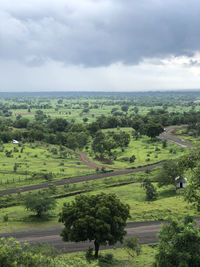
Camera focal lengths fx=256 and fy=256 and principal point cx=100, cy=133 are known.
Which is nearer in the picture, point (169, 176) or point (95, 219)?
point (95, 219)

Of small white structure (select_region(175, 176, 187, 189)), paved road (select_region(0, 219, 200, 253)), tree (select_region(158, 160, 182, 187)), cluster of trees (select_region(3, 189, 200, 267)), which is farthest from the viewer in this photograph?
small white structure (select_region(175, 176, 187, 189))

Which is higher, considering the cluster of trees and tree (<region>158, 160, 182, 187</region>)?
the cluster of trees

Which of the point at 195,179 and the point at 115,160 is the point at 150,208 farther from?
the point at 115,160

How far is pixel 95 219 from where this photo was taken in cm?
3114

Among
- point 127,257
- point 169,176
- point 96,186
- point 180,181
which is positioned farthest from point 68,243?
point 180,181

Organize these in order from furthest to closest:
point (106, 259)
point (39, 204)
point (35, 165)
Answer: point (35, 165), point (39, 204), point (106, 259)

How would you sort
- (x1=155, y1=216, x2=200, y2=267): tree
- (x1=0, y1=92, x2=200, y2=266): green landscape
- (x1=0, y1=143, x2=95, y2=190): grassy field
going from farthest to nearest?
(x1=0, y1=143, x2=95, y2=190): grassy field < (x1=0, y1=92, x2=200, y2=266): green landscape < (x1=155, y1=216, x2=200, y2=267): tree

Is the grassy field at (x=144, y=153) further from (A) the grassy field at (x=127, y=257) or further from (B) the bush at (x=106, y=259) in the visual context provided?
(B) the bush at (x=106, y=259)

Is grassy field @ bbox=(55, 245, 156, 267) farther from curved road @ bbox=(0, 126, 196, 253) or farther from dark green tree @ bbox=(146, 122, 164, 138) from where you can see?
dark green tree @ bbox=(146, 122, 164, 138)

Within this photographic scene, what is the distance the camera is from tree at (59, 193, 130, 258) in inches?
1215

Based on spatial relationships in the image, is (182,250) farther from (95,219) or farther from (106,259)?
(106,259)

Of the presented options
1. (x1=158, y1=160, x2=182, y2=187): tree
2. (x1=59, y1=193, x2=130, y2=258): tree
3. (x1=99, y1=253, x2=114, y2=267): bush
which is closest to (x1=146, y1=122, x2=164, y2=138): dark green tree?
(x1=158, y1=160, x2=182, y2=187): tree

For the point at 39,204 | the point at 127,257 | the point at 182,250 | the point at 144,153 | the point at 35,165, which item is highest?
the point at 182,250

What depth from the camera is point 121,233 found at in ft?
107
